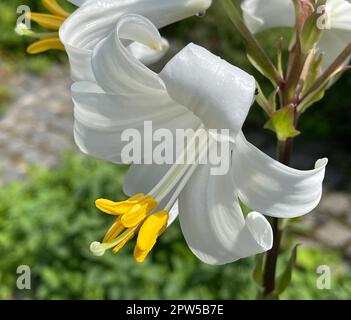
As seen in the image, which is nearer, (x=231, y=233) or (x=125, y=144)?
(x=231, y=233)

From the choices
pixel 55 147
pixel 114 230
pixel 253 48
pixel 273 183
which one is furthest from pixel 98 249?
pixel 55 147

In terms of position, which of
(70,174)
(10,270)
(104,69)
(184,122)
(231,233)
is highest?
(104,69)

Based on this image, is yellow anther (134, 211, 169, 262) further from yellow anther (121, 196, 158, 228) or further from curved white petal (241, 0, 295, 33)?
curved white petal (241, 0, 295, 33)

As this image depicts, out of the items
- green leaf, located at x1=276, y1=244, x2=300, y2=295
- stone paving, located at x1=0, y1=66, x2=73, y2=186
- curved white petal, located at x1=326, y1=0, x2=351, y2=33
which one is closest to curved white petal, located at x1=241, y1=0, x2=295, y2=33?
curved white petal, located at x1=326, y1=0, x2=351, y2=33

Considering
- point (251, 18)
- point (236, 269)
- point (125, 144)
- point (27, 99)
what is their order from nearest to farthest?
point (125, 144), point (251, 18), point (236, 269), point (27, 99)

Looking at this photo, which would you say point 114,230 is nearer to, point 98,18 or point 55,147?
point 98,18

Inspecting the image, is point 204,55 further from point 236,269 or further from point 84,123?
point 236,269

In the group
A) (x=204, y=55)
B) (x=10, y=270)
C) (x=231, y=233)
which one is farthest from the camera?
(x=10, y=270)

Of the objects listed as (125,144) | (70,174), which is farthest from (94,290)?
(125,144)
